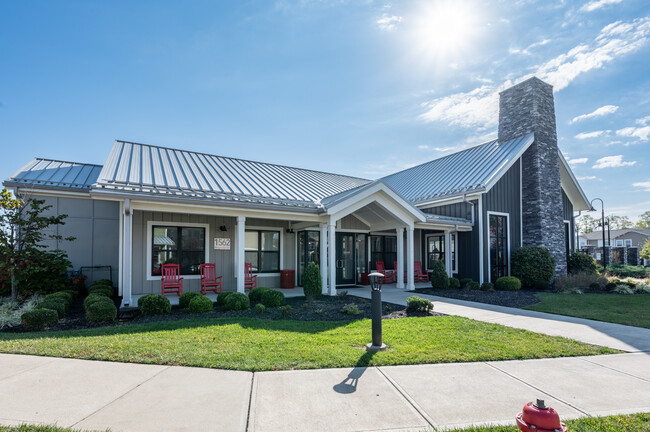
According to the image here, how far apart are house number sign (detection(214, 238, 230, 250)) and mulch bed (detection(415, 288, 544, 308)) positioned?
7301mm

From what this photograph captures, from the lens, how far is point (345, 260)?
13828 mm

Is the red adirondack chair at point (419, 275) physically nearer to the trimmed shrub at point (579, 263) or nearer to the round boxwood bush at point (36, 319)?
the trimmed shrub at point (579, 263)

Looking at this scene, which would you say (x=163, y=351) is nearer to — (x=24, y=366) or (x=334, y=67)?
(x=24, y=366)

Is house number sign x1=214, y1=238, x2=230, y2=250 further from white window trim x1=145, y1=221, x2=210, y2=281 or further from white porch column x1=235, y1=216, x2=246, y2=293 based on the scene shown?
white porch column x1=235, y1=216, x2=246, y2=293

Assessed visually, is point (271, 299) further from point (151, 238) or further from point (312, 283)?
point (151, 238)

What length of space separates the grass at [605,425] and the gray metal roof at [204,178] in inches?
333

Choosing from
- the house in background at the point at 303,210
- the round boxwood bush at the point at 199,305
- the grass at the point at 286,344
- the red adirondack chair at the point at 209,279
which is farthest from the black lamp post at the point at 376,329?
the red adirondack chair at the point at 209,279

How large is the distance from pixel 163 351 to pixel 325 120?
11254 mm

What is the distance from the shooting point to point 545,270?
1440 cm

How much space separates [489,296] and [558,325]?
4381 millimetres

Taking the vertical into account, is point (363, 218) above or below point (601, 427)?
above

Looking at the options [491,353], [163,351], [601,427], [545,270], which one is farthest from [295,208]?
[545,270]

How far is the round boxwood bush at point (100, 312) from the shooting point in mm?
6930

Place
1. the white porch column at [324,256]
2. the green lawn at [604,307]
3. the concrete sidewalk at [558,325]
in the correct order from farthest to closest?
the white porch column at [324,256], the green lawn at [604,307], the concrete sidewalk at [558,325]
